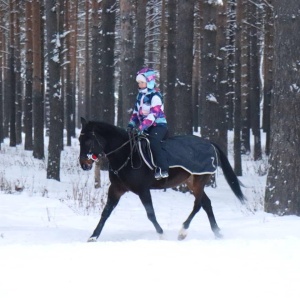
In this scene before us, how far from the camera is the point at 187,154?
8.63m

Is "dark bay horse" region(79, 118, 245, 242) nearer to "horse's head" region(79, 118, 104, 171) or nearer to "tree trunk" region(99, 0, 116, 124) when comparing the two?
"horse's head" region(79, 118, 104, 171)

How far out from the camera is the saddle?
832cm

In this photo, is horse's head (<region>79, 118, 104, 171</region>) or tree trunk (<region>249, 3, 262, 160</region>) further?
tree trunk (<region>249, 3, 262, 160</region>)

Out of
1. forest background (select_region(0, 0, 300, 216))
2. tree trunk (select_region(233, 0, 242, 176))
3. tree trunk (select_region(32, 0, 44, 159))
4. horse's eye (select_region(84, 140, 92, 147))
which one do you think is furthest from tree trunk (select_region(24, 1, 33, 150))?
horse's eye (select_region(84, 140, 92, 147))

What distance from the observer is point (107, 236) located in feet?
29.1

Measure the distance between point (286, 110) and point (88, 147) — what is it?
3.44 meters

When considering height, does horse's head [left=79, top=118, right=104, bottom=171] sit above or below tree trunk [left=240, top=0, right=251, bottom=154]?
below

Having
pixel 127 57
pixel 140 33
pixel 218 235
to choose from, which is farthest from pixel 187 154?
pixel 140 33

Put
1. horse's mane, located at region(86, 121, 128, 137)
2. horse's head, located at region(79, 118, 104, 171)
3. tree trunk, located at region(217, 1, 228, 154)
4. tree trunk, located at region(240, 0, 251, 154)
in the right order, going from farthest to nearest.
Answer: tree trunk, located at region(240, 0, 251, 154)
tree trunk, located at region(217, 1, 228, 154)
horse's mane, located at region(86, 121, 128, 137)
horse's head, located at region(79, 118, 104, 171)

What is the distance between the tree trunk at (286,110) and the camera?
9.75m

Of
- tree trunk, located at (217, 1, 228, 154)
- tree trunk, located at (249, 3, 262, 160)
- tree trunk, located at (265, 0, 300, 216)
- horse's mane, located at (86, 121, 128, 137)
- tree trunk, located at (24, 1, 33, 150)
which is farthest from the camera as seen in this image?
tree trunk, located at (249, 3, 262, 160)

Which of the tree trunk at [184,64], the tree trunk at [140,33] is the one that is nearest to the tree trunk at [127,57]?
the tree trunk at [184,64]

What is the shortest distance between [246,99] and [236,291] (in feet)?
68.5

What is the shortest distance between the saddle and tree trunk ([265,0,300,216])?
1.43 meters
